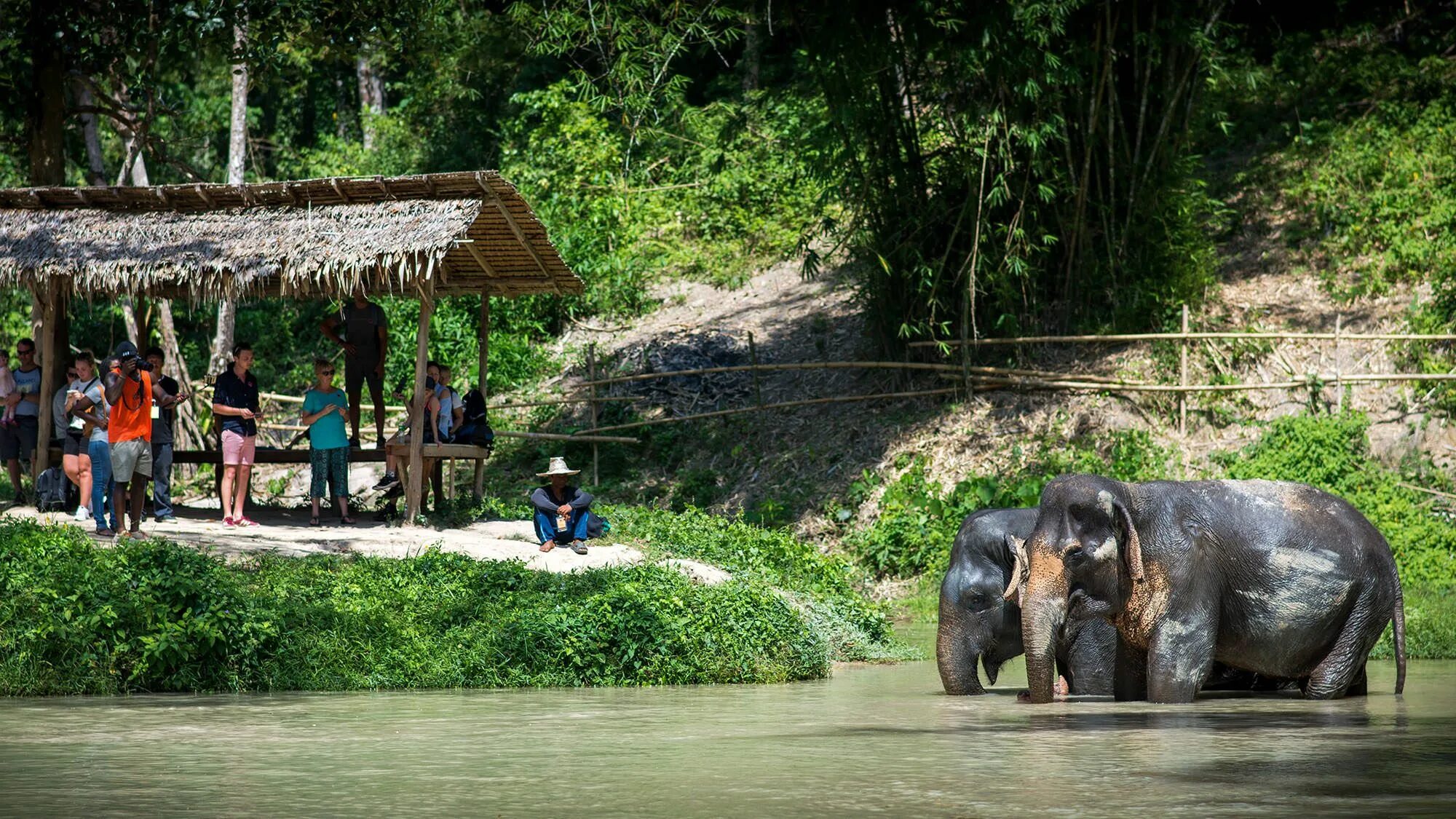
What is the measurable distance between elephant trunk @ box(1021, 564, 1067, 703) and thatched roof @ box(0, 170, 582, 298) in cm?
699

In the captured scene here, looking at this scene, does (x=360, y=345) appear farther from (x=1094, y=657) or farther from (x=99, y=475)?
(x=1094, y=657)

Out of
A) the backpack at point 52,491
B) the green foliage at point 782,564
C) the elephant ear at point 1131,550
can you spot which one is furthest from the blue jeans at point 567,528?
the elephant ear at point 1131,550

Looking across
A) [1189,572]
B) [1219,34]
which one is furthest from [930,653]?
[1219,34]

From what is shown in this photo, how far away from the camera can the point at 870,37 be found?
57.2 ft

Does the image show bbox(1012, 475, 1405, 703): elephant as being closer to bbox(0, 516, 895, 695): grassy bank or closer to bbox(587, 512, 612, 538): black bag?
bbox(0, 516, 895, 695): grassy bank

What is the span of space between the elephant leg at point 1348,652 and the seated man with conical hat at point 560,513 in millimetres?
6476

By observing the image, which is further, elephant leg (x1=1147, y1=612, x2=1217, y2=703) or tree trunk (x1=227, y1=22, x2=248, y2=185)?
tree trunk (x1=227, y1=22, x2=248, y2=185)

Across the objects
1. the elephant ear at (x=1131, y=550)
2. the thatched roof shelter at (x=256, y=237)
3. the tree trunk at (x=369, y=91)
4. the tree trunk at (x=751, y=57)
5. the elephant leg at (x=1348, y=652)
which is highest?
the tree trunk at (x=369, y=91)

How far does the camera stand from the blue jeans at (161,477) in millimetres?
14516

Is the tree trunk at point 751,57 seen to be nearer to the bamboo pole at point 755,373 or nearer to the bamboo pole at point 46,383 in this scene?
the bamboo pole at point 755,373

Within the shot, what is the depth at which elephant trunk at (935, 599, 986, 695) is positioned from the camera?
10.3 meters

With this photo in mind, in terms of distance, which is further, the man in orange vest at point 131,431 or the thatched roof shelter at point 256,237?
the thatched roof shelter at point 256,237

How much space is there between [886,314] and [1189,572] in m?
10.8

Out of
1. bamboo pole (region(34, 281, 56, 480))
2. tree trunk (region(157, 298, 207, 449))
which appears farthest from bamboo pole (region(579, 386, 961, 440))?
bamboo pole (region(34, 281, 56, 480))
